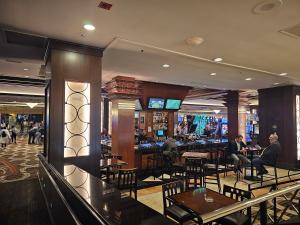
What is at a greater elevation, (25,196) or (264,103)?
(264,103)

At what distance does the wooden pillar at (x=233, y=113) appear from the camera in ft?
31.2

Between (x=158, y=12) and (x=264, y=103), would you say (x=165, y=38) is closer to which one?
(x=158, y=12)

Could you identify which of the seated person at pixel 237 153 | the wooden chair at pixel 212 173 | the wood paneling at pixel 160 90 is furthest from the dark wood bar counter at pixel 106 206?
the wood paneling at pixel 160 90

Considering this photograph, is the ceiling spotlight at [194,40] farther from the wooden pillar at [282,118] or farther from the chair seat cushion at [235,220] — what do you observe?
the wooden pillar at [282,118]

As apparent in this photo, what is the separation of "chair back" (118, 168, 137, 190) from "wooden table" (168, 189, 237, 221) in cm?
129

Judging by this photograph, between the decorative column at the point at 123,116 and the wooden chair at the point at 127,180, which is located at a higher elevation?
the decorative column at the point at 123,116

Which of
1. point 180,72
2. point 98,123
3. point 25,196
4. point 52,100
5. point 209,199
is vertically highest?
point 180,72

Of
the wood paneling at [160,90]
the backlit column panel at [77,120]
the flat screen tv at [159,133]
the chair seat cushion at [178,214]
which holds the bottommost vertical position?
the chair seat cushion at [178,214]

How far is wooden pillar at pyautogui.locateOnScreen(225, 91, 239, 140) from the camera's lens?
374 inches

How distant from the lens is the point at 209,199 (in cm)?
272

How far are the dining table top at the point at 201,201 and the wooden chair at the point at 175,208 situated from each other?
161mm

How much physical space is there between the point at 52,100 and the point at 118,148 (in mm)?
3014

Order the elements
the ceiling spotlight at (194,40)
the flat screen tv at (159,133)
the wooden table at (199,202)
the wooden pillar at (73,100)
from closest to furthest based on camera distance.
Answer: the wooden table at (199,202)
the ceiling spotlight at (194,40)
the wooden pillar at (73,100)
the flat screen tv at (159,133)

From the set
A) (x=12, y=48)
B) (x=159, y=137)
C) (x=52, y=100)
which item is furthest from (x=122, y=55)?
(x=159, y=137)
